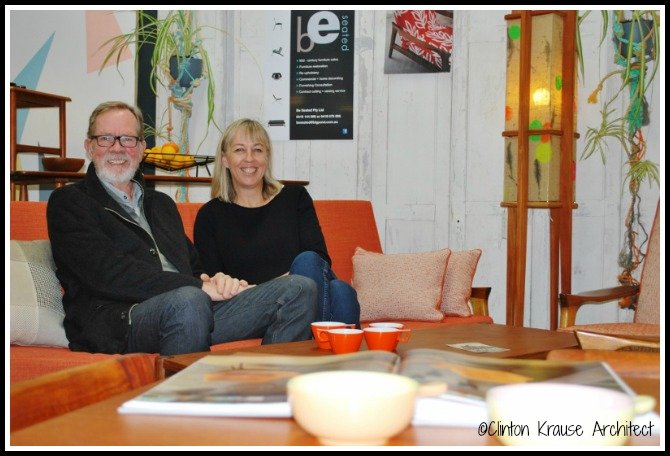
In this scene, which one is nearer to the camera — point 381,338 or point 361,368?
point 361,368

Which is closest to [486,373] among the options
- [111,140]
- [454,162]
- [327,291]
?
[327,291]

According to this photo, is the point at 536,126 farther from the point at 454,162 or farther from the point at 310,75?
the point at 310,75

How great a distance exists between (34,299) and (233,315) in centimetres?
60

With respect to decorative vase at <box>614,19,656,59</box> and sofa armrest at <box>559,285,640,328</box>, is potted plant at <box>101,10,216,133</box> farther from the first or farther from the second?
sofa armrest at <box>559,285,640,328</box>

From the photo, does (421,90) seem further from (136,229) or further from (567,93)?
(136,229)

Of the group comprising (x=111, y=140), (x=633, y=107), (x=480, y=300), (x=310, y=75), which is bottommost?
(x=480, y=300)

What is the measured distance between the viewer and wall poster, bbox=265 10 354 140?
4.78 meters

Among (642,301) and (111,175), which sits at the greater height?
(111,175)

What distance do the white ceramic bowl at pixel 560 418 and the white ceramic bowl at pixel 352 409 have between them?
0.08 meters

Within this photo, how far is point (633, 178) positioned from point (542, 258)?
2.15 feet

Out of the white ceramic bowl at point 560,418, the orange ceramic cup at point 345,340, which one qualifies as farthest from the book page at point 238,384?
the orange ceramic cup at point 345,340

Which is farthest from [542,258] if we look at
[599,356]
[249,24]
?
[599,356]

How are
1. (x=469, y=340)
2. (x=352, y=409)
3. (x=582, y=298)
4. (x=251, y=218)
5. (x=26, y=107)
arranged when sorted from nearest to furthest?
(x=352, y=409) → (x=469, y=340) → (x=582, y=298) → (x=251, y=218) → (x=26, y=107)

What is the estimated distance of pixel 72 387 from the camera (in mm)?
890
